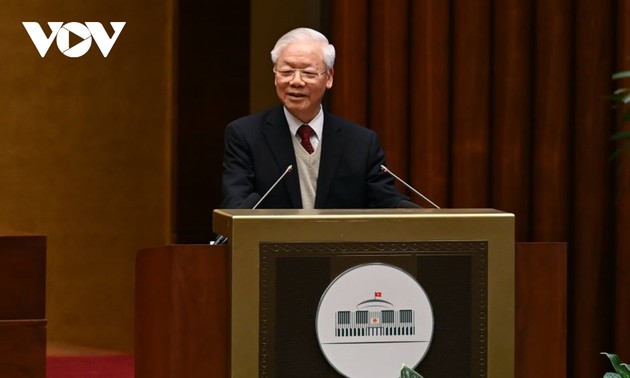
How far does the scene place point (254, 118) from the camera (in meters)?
3.71

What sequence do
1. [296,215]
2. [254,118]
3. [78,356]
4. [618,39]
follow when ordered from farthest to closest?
[78,356] → [618,39] → [254,118] → [296,215]

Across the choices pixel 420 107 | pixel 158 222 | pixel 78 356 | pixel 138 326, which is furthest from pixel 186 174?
pixel 138 326

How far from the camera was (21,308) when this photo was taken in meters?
3.80

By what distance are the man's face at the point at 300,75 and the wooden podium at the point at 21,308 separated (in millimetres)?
863

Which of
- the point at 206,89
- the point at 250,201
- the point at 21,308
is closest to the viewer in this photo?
the point at 250,201

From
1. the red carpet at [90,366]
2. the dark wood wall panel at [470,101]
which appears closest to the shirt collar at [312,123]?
the dark wood wall panel at [470,101]

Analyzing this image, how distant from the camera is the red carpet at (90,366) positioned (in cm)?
565

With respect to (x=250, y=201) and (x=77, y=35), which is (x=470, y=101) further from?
(x=77, y=35)

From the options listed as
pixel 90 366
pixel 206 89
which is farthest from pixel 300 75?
pixel 90 366

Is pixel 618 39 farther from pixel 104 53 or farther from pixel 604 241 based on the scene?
pixel 104 53

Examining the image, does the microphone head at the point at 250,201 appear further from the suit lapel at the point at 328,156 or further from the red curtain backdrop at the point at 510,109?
the red curtain backdrop at the point at 510,109

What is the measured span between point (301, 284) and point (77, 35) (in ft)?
12.1

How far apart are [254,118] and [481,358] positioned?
1102 mm

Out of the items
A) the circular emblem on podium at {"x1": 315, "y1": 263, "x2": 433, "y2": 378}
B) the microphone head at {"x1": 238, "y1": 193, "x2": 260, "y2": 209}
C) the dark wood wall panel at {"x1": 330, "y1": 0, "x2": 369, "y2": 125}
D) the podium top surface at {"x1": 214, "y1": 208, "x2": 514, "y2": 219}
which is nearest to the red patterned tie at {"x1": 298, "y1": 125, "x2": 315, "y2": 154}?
the microphone head at {"x1": 238, "y1": 193, "x2": 260, "y2": 209}
